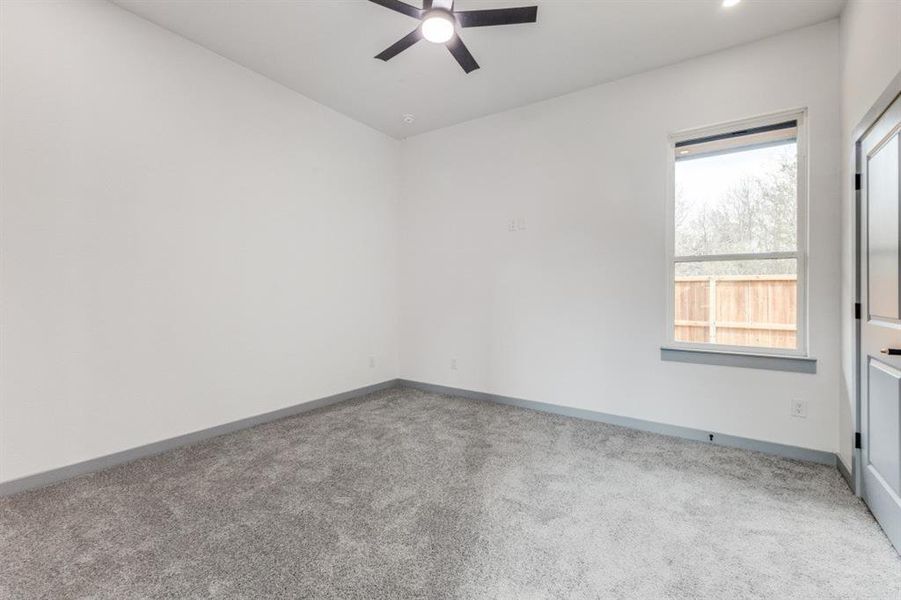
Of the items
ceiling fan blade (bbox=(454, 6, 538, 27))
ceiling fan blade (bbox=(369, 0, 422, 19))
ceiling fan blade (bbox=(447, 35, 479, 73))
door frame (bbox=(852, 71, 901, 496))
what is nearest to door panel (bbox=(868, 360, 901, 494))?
door frame (bbox=(852, 71, 901, 496))

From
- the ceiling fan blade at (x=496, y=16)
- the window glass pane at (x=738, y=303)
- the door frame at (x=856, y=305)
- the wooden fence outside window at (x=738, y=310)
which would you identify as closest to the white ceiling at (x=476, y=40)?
the ceiling fan blade at (x=496, y=16)

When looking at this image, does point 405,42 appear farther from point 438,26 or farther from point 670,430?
point 670,430

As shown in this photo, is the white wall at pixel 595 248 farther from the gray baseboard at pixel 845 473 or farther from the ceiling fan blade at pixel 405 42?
the ceiling fan blade at pixel 405 42

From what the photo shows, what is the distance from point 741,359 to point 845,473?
850mm

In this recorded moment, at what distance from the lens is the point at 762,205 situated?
2.93 meters

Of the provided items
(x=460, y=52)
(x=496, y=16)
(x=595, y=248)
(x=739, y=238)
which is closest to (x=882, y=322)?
(x=739, y=238)

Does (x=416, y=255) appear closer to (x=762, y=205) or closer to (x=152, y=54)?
Result: (x=152, y=54)

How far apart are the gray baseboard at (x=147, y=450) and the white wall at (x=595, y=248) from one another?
142cm

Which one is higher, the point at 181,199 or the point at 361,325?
the point at 181,199

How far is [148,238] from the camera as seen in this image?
108 inches

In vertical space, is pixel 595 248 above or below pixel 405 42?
below

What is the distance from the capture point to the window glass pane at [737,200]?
286 centimetres

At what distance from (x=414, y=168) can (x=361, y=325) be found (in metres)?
2.00

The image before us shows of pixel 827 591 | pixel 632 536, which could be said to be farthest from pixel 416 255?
pixel 827 591
